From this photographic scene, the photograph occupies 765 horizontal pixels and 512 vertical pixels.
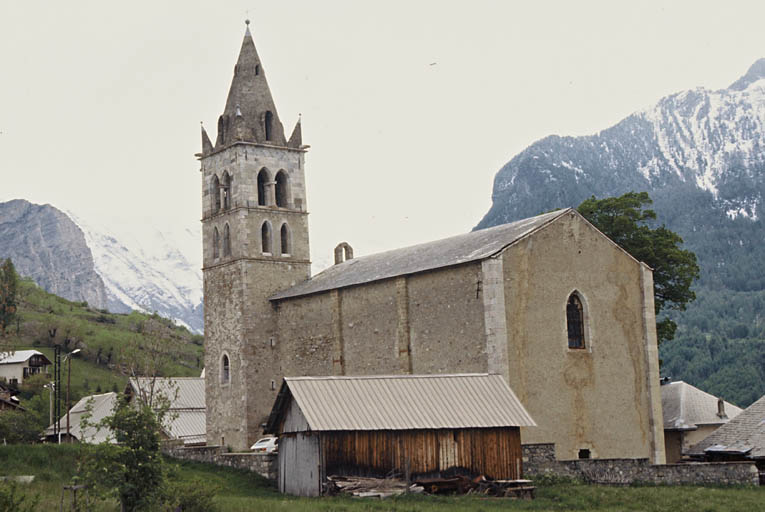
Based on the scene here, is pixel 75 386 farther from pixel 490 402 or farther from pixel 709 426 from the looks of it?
pixel 490 402

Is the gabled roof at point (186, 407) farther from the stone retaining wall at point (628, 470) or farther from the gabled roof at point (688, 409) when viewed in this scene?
the stone retaining wall at point (628, 470)

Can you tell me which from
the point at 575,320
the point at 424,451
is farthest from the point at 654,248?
the point at 424,451

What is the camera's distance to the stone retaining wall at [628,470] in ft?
109

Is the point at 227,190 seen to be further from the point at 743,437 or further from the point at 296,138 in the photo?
the point at 743,437

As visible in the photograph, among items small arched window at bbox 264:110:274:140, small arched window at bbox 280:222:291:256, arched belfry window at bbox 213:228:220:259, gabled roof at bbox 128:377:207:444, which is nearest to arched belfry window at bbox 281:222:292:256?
small arched window at bbox 280:222:291:256

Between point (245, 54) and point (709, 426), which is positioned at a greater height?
point (245, 54)

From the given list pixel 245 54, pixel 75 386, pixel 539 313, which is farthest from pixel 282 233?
pixel 75 386

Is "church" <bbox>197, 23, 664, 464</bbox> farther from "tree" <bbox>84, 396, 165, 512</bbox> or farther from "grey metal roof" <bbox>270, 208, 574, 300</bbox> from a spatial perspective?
"tree" <bbox>84, 396, 165, 512</bbox>

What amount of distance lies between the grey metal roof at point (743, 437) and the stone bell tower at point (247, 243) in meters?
19.9

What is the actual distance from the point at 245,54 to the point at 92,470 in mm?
35300

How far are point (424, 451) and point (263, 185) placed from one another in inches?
1036

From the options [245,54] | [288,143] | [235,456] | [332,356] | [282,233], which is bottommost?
[235,456]

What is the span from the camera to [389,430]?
31391 millimetres

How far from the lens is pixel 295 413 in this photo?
3231cm
